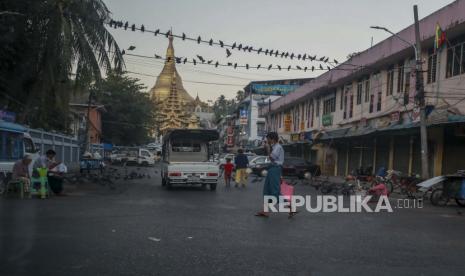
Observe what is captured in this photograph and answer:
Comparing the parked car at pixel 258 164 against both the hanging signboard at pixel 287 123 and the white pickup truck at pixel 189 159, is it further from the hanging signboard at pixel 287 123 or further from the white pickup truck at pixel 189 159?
the hanging signboard at pixel 287 123

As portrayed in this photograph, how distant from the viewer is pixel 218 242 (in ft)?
25.0

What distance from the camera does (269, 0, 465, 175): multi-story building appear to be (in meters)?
21.7

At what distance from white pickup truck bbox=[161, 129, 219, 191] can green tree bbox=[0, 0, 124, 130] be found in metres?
4.07

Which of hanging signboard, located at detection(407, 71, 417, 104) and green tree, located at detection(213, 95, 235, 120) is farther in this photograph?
green tree, located at detection(213, 95, 235, 120)

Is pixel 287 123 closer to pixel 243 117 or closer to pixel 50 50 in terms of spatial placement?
pixel 243 117

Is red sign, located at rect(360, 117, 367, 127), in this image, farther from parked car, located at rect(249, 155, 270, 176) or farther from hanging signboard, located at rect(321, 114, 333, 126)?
hanging signboard, located at rect(321, 114, 333, 126)

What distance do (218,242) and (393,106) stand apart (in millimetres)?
22118

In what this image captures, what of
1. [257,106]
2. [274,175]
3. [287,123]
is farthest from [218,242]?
[257,106]

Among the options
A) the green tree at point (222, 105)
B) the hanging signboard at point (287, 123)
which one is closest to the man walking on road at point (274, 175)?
the hanging signboard at point (287, 123)

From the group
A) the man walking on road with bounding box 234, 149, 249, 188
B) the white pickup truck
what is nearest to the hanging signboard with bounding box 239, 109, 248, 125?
the man walking on road with bounding box 234, 149, 249, 188

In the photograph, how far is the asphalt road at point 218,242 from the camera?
5992 mm

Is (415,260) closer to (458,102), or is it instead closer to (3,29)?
(3,29)

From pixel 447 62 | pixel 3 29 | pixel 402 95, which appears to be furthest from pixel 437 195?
pixel 3 29

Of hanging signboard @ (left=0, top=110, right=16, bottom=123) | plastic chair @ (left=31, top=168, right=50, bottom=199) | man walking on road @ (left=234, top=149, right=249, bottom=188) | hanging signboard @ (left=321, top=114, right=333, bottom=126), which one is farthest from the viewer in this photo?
hanging signboard @ (left=321, top=114, right=333, bottom=126)
